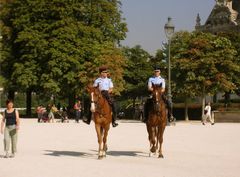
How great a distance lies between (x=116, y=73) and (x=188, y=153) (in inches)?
1565

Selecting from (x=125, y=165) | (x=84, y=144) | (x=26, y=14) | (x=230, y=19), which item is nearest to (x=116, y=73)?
(x=26, y=14)

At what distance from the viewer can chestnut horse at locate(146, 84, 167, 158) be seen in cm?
1745

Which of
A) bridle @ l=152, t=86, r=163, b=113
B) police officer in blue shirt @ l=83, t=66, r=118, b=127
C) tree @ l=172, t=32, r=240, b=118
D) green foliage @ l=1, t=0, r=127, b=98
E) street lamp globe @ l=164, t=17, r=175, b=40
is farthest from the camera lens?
green foliage @ l=1, t=0, r=127, b=98

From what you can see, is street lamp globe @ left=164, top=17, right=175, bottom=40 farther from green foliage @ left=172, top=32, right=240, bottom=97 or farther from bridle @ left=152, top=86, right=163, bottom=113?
bridle @ left=152, top=86, right=163, bottom=113

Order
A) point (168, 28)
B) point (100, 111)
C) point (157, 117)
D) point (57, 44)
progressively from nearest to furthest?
point (100, 111) < point (157, 117) < point (168, 28) < point (57, 44)

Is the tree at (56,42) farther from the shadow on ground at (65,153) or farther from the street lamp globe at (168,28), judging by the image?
the shadow on ground at (65,153)

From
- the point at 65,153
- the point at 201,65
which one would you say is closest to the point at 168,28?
Result: the point at 201,65

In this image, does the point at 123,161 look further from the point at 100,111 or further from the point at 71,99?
the point at 71,99

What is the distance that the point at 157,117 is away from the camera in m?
17.7

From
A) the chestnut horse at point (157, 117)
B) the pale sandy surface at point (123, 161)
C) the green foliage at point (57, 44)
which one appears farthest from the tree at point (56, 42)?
the chestnut horse at point (157, 117)

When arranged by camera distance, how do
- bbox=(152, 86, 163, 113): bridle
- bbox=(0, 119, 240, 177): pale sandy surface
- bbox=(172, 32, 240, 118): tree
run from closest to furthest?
Result: bbox=(0, 119, 240, 177): pale sandy surface → bbox=(152, 86, 163, 113): bridle → bbox=(172, 32, 240, 118): tree

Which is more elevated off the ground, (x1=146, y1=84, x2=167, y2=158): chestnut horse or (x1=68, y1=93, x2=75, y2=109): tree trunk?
(x1=68, y1=93, x2=75, y2=109): tree trunk

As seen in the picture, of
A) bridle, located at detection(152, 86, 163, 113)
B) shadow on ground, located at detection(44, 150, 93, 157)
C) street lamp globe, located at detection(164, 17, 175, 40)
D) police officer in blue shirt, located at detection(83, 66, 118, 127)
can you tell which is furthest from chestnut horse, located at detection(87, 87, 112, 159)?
street lamp globe, located at detection(164, 17, 175, 40)

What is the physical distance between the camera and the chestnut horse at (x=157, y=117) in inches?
687
